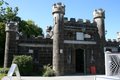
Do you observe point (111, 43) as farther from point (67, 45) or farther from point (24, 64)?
point (24, 64)

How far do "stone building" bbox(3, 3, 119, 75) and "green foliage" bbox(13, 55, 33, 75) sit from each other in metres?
1.79

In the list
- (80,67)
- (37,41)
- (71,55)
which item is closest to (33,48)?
(37,41)

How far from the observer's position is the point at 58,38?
69.4ft

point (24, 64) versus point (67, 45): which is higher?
point (67, 45)

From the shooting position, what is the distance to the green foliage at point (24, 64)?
1911cm

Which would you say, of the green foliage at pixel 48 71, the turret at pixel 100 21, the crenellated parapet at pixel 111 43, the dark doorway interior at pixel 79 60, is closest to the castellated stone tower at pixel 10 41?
the green foliage at pixel 48 71

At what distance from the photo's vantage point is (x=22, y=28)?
35188 mm

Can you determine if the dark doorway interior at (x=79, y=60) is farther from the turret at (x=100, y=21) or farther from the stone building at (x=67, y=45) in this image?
the turret at (x=100, y=21)

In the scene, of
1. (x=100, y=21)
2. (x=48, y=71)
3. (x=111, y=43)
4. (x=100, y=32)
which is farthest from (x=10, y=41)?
(x=111, y=43)

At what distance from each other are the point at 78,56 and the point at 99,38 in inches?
123

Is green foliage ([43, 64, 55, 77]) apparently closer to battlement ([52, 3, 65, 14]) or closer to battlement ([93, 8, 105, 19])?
battlement ([52, 3, 65, 14])

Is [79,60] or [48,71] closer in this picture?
[48,71]

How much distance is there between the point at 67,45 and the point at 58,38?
1493mm

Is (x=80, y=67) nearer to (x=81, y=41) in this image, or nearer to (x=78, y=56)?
(x=78, y=56)
